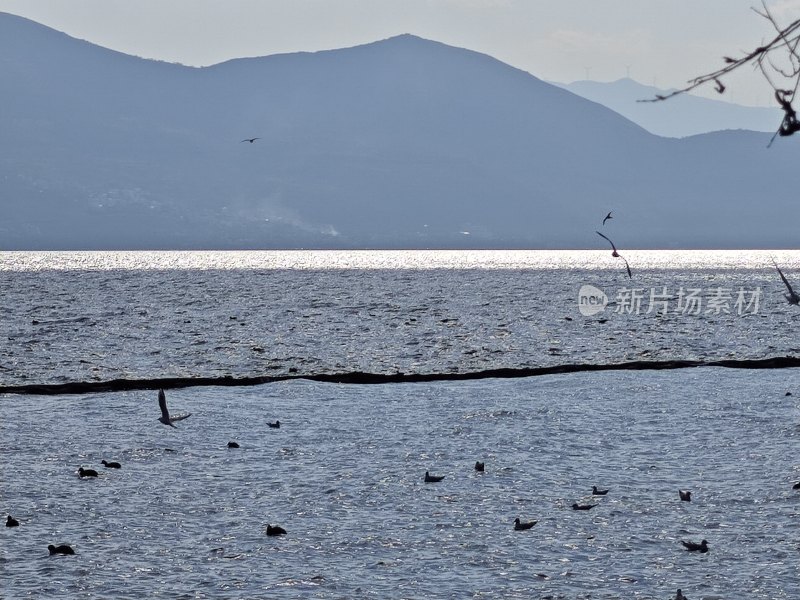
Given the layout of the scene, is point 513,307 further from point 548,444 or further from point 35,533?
point 35,533

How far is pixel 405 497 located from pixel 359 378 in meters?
14.5

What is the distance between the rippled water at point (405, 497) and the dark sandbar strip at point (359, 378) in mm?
2317

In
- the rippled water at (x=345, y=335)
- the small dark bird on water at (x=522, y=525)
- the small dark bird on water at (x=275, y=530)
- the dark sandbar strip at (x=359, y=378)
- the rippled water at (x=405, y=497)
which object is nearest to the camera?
the rippled water at (x=405, y=497)

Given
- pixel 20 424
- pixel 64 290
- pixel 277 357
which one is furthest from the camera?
pixel 64 290

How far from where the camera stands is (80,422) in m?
22.3

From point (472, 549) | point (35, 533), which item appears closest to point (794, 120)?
point (472, 549)

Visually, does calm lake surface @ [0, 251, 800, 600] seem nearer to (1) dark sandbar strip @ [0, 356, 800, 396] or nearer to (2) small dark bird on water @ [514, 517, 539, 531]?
(2) small dark bird on water @ [514, 517, 539, 531]

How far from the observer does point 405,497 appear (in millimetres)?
15430

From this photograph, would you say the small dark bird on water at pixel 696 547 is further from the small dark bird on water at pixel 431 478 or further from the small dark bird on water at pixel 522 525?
the small dark bird on water at pixel 431 478

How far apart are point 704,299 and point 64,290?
6532cm

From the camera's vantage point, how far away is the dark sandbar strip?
2730 centimetres

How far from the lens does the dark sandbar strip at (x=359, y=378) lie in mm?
27297

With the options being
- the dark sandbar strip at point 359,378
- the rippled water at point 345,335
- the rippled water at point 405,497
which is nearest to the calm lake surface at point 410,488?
the rippled water at point 405,497

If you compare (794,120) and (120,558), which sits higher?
(794,120)
